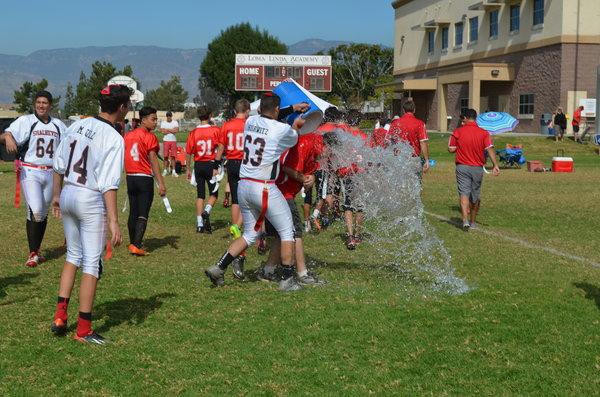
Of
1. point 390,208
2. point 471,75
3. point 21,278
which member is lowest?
point 21,278

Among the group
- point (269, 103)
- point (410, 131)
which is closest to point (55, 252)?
point (269, 103)

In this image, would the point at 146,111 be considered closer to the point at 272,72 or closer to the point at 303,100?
the point at 303,100

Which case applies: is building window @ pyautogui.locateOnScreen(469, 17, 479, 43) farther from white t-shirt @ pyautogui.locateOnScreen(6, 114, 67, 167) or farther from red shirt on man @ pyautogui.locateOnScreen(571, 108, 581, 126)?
white t-shirt @ pyautogui.locateOnScreen(6, 114, 67, 167)

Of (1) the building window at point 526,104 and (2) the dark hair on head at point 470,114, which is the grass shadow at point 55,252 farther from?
(1) the building window at point 526,104

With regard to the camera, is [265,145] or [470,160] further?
[470,160]

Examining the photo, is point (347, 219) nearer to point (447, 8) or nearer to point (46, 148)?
point (46, 148)

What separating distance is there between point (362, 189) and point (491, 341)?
4.48 m

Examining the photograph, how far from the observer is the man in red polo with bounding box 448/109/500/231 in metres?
12.0

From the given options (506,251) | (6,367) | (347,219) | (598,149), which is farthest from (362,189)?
(598,149)

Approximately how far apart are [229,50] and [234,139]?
81.5 meters

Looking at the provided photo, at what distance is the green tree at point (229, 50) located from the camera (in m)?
89.6

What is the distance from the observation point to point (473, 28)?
5222 cm

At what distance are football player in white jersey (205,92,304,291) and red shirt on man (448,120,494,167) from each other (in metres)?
5.08

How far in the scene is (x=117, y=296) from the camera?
24.9ft
